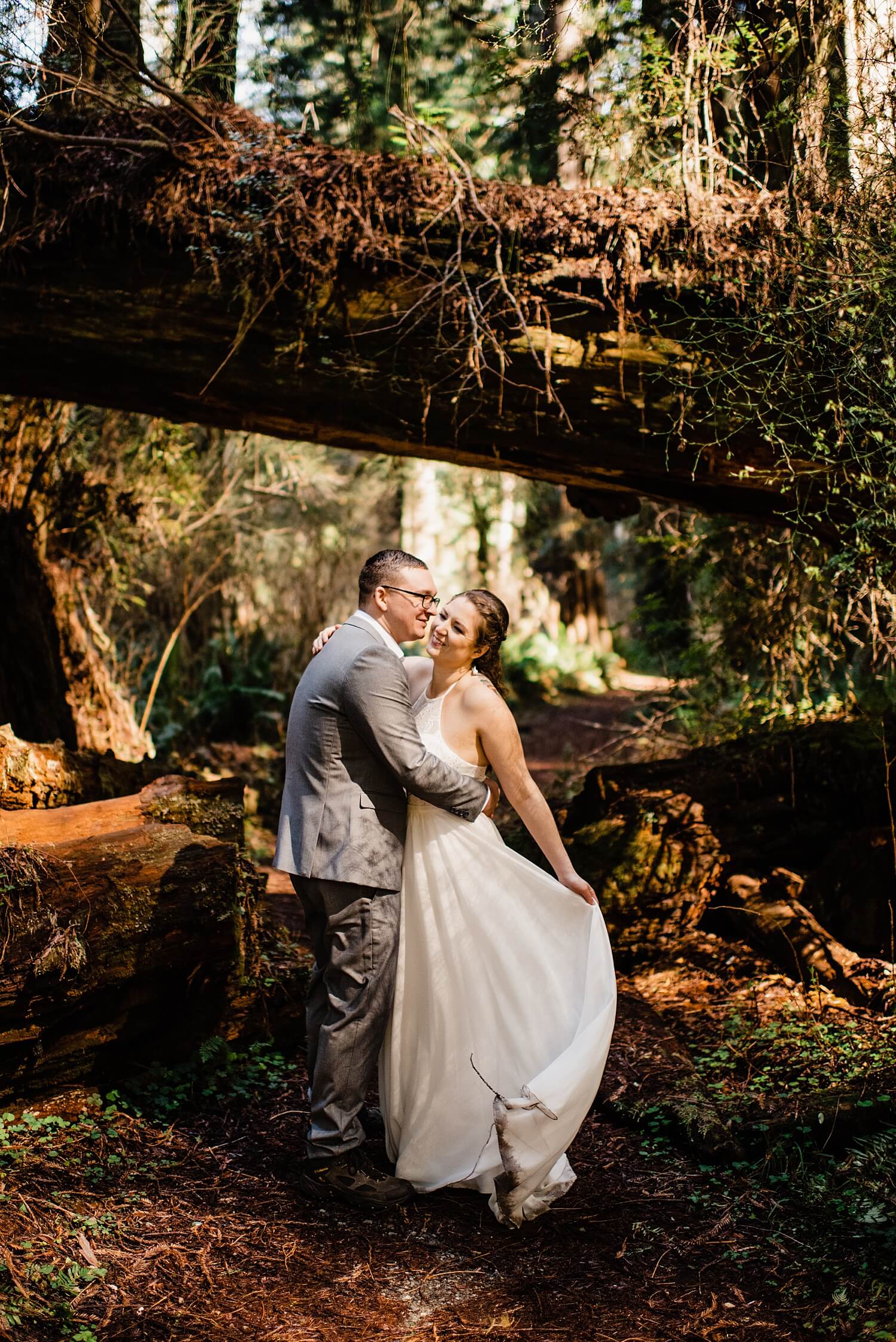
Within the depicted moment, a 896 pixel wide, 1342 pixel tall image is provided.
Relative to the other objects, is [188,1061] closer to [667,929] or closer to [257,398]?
[667,929]

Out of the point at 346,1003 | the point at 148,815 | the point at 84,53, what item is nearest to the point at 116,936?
the point at 148,815

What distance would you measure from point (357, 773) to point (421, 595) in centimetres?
81

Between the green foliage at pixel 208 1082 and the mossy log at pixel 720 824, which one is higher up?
the mossy log at pixel 720 824

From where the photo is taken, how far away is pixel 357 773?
13.2 ft

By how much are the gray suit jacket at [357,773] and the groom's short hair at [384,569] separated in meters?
0.18

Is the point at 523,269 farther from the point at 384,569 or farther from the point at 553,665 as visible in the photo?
the point at 553,665

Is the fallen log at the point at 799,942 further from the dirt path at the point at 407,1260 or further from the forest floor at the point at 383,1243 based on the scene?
the dirt path at the point at 407,1260

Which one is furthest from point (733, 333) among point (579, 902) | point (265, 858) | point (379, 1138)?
point (265, 858)

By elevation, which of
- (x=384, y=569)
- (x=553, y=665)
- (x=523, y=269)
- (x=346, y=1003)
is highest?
(x=523, y=269)

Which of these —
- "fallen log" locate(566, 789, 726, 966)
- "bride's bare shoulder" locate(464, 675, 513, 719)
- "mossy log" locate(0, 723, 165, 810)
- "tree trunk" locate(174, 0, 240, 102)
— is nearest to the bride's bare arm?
"bride's bare shoulder" locate(464, 675, 513, 719)

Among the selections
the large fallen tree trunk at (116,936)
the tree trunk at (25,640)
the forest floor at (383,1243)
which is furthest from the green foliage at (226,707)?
the forest floor at (383,1243)

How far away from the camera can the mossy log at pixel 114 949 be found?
4043 millimetres

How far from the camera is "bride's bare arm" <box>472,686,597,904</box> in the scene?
161 inches

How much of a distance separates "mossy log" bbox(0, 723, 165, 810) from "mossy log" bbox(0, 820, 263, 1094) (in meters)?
0.82
